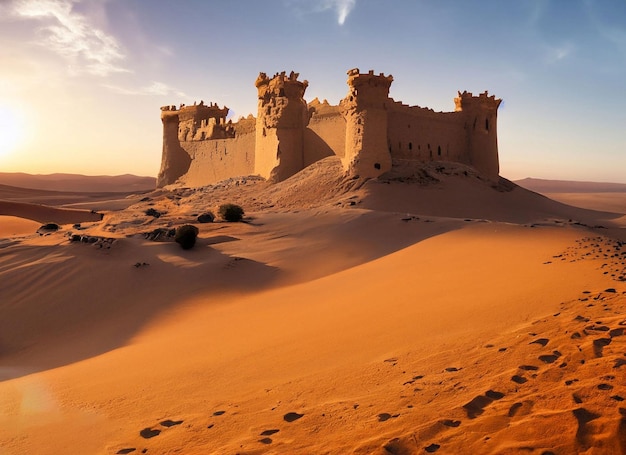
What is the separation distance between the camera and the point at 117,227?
17.9 m

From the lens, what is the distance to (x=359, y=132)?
2178cm

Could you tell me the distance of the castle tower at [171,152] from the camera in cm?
3756

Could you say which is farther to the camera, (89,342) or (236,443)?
(89,342)

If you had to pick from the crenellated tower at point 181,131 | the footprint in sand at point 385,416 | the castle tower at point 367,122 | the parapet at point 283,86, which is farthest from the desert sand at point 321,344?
the crenellated tower at point 181,131

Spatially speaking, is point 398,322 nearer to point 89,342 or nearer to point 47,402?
point 47,402

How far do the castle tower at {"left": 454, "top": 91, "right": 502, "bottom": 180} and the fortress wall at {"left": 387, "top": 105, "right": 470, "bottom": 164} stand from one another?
1.37ft

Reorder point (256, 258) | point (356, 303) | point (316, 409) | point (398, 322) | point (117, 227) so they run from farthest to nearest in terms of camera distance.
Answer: point (117, 227)
point (256, 258)
point (356, 303)
point (398, 322)
point (316, 409)

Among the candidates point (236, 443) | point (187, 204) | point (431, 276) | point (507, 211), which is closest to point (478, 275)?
point (431, 276)

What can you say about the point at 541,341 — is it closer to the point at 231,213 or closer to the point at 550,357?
the point at 550,357

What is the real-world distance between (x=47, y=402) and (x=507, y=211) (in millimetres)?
22756

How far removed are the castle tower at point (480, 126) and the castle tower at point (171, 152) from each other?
21.7m

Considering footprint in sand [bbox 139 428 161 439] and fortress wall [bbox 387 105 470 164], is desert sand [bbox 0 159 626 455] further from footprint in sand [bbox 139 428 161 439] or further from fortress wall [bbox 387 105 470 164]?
fortress wall [bbox 387 105 470 164]

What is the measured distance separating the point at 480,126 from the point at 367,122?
1041 cm

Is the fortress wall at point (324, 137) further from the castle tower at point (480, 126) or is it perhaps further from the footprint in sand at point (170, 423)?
the footprint in sand at point (170, 423)
